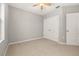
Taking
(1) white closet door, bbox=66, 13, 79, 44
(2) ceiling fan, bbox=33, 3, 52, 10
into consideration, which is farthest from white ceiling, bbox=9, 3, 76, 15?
(1) white closet door, bbox=66, 13, 79, 44

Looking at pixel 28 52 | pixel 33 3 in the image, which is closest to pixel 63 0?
pixel 33 3

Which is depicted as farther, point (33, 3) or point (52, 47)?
point (52, 47)

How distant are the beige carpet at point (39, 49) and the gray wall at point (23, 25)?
0.42 ft

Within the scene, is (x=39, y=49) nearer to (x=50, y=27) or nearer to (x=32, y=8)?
(x=50, y=27)

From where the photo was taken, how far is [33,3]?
4.13 feet

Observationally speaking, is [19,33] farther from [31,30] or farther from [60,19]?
[60,19]

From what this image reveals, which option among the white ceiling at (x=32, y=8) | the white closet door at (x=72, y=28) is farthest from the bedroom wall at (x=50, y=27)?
the white closet door at (x=72, y=28)

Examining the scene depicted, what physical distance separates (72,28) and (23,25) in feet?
3.33

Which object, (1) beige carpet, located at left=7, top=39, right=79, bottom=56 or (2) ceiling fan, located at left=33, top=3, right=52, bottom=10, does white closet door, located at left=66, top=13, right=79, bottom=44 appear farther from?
(2) ceiling fan, located at left=33, top=3, right=52, bottom=10

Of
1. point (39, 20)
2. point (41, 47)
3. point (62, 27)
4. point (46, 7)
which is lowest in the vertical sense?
point (41, 47)

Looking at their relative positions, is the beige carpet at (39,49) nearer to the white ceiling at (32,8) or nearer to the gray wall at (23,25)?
the gray wall at (23,25)

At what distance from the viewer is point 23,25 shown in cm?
128

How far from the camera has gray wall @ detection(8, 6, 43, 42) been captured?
1208 millimetres

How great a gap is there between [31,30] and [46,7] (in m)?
0.47
